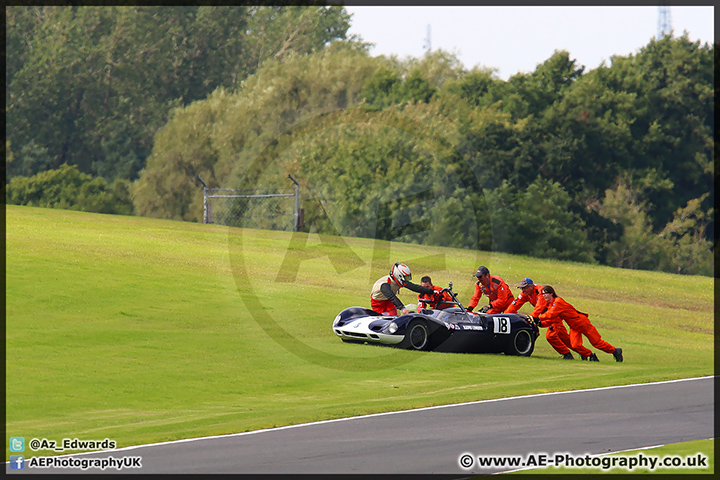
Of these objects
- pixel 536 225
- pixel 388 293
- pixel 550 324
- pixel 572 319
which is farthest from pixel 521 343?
pixel 536 225

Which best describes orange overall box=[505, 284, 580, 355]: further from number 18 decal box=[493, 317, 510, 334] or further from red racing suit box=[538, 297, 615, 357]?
number 18 decal box=[493, 317, 510, 334]

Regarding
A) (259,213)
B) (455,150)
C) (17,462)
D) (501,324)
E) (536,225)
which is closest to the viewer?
(17,462)

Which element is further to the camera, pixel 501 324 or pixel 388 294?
pixel 388 294

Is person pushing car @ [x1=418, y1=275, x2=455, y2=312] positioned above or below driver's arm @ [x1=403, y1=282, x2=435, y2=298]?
below

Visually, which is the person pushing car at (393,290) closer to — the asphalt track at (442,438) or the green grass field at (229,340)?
the green grass field at (229,340)

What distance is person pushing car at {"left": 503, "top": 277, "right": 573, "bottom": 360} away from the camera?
2091 centimetres

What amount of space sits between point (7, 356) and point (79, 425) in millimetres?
5266

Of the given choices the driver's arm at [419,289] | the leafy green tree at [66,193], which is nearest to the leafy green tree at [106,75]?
the leafy green tree at [66,193]

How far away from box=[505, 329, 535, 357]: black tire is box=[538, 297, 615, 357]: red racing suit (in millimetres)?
483

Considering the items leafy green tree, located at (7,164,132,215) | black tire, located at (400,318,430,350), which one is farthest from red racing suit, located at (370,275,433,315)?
leafy green tree, located at (7,164,132,215)

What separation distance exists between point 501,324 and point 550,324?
1.11 meters

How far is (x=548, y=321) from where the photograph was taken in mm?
20625

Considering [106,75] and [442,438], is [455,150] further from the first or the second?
[442,438]

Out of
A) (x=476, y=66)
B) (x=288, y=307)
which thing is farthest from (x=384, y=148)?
(x=288, y=307)
